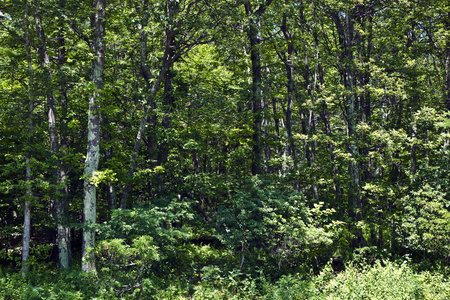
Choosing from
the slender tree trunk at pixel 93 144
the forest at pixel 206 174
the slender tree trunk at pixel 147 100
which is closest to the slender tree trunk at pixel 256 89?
the forest at pixel 206 174

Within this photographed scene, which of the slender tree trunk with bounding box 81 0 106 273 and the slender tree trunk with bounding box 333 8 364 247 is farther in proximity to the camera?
the slender tree trunk with bounding box 333 8 364 247

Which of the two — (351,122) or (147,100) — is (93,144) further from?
(351,122)

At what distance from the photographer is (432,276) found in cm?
960

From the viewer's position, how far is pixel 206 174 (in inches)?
508

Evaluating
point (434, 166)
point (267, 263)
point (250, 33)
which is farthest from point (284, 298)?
point (250, 33)

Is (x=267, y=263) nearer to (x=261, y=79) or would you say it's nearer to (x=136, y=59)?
(x=261, y=79)

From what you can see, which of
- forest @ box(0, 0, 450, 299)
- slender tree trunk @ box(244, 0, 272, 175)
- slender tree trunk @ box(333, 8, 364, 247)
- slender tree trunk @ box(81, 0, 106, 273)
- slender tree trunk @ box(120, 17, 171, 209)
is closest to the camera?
forest @ box(0, 0, 450, 299)

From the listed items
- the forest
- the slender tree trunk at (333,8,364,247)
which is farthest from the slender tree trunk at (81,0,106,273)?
the slender tree trunk at (333,8,364,247)

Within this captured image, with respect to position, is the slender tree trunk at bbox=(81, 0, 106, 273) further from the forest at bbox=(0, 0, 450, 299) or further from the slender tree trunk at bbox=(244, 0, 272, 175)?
the slender tree trunk at bbox=(244, 0, 272, 175)

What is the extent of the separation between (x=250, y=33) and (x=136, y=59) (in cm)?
551

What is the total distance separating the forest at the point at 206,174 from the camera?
921cm

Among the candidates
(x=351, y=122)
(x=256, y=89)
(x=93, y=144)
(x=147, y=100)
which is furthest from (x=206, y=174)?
(x=351, y=122)

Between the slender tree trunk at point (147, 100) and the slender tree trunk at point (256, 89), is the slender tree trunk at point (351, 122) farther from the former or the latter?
the slender tree trunk at point (147, 100)

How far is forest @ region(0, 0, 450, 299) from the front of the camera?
921 cm
